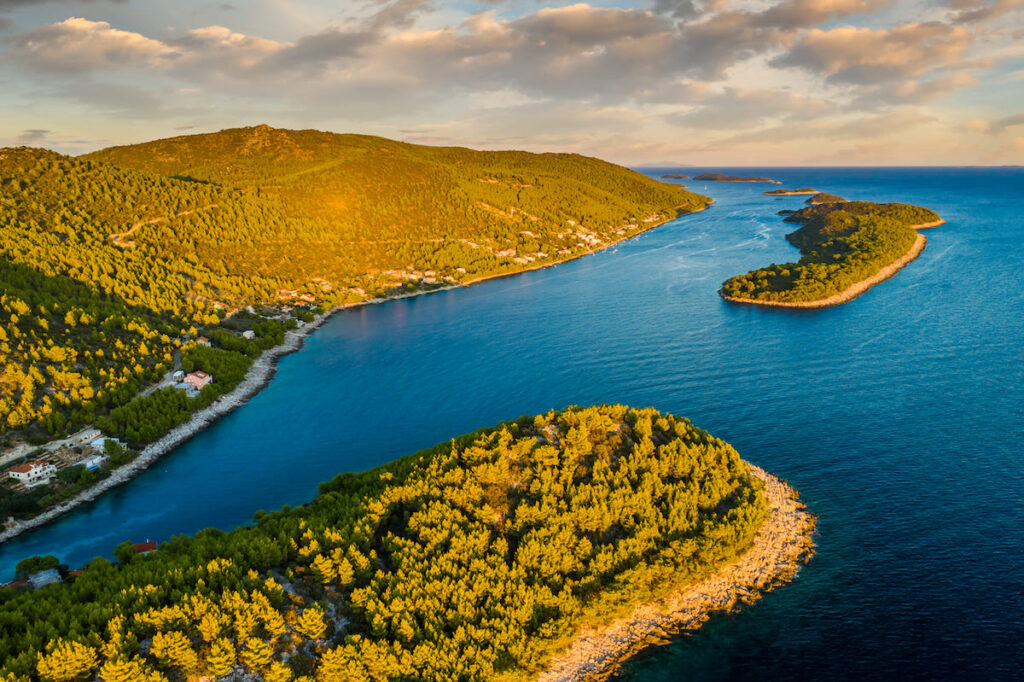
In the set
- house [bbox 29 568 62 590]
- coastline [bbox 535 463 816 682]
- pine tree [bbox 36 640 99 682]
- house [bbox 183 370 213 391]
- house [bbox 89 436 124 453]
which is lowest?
coastline [bbox 535 463 816 682]

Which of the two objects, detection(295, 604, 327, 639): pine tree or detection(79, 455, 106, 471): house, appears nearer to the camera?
detection(295, 604, 327, 639): pine tree

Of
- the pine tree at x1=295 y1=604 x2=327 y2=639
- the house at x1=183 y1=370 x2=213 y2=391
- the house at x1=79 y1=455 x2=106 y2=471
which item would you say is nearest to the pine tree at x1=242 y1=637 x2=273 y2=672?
the pine tree at x1=295 y1=604 x2=327 y2=639

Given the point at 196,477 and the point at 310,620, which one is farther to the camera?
the point at 196,477

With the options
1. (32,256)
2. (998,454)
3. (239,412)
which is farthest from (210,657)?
(32,256)

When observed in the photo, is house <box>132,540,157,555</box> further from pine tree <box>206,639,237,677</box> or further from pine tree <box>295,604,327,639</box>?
pine tree <box>295,604,327,639</box>

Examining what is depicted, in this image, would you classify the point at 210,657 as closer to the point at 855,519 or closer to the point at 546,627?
the point at 546,627

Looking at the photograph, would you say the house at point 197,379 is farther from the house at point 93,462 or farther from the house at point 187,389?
the house at point 93,462
